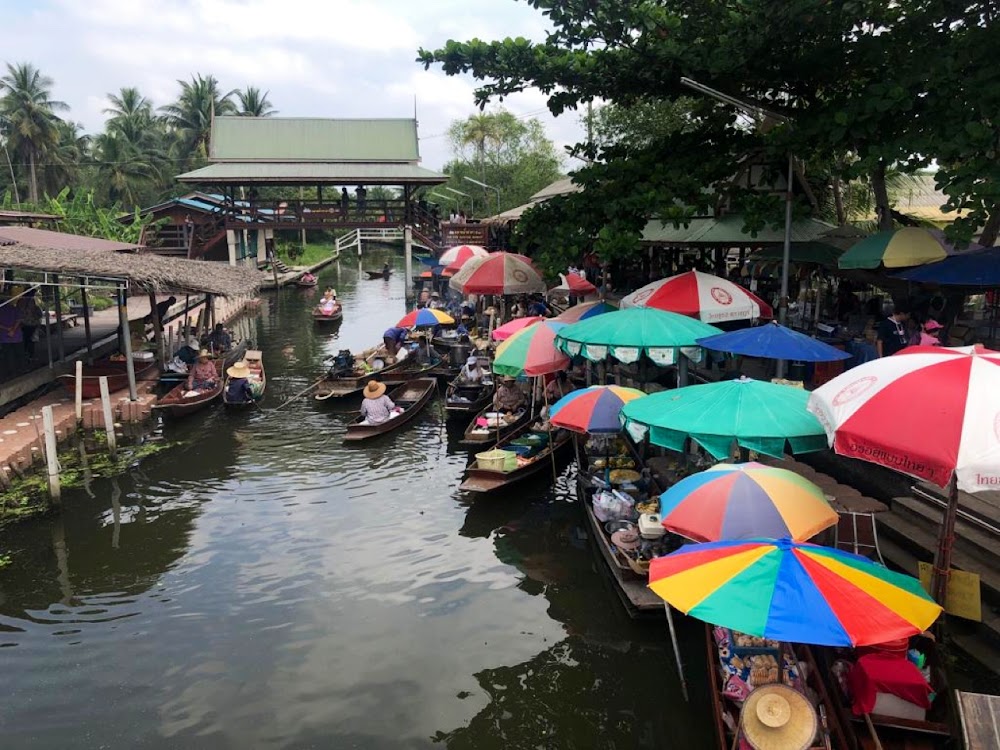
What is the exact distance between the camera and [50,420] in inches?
462

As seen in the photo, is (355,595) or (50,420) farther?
(50,420)

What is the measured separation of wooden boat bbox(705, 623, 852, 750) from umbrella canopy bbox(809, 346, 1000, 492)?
190 cm

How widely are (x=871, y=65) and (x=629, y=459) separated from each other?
25.1ft

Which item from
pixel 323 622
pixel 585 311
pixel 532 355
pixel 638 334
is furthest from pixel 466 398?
pixel 323 622

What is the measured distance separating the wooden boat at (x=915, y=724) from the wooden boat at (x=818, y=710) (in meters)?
0.07

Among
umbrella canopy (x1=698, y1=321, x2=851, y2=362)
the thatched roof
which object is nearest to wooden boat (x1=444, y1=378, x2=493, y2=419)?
the thatched roof

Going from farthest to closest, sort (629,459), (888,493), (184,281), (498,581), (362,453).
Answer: (184,281), (362,453), (629,459), (498,581), (888,493)

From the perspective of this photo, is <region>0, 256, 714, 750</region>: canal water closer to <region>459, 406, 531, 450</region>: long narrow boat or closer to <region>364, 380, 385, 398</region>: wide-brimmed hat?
<region>459, 406, 531, 450</region>: long narrow boat

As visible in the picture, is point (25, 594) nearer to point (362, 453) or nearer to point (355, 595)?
point (355, 595)

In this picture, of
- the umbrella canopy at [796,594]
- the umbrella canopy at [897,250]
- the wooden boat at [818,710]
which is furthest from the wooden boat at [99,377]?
the umbrella canopy at [897,250]

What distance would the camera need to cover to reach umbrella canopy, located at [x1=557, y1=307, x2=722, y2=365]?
9781 millimetres

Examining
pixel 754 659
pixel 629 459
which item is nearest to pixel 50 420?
pixel 629 459

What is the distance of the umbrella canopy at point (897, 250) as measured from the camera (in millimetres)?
10516

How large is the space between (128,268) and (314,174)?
639 inches
